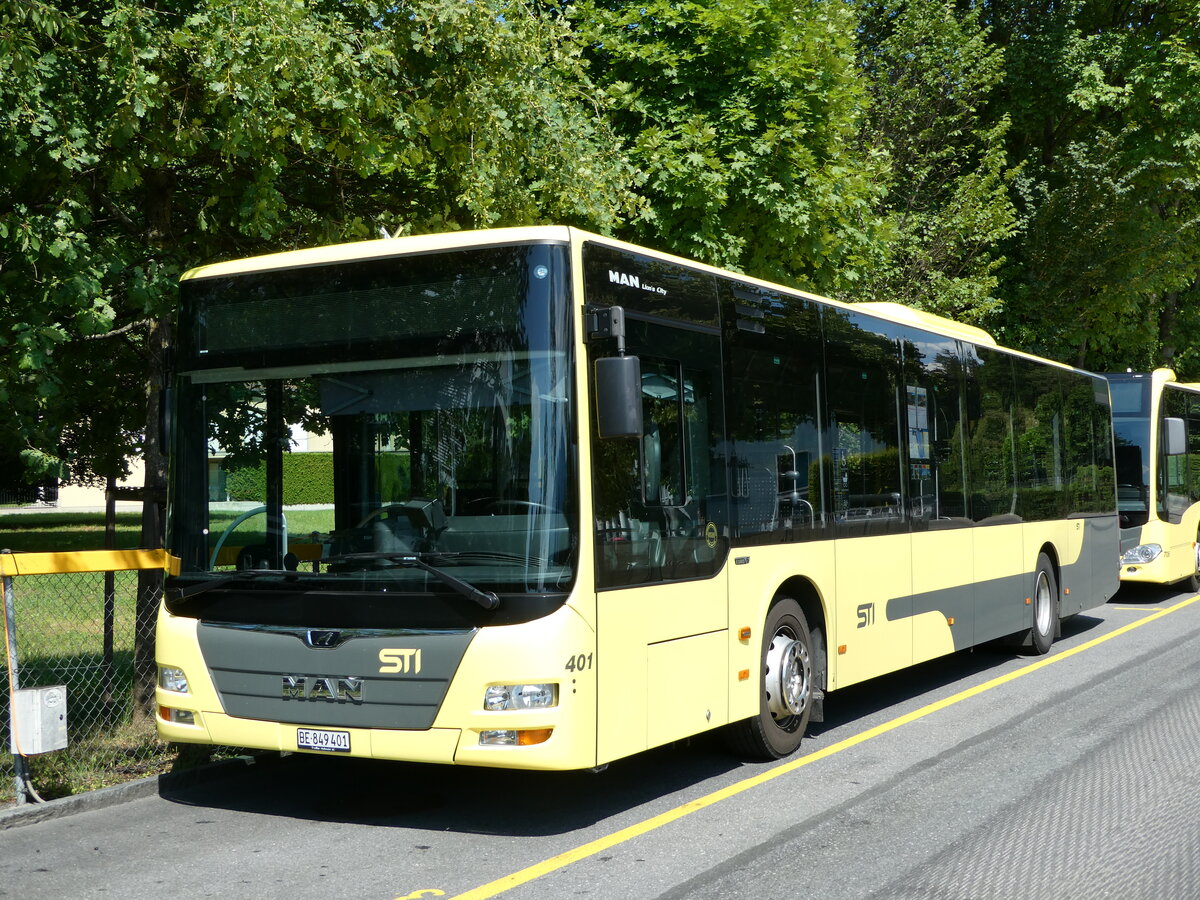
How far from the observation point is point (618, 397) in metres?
6.07

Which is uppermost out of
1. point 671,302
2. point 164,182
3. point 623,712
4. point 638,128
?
point 638,128

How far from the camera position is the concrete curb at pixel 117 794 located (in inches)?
263

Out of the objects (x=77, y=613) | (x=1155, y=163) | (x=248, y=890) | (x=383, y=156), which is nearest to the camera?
(x=248, y=890)

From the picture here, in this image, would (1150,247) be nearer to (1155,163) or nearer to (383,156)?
(1155,163)

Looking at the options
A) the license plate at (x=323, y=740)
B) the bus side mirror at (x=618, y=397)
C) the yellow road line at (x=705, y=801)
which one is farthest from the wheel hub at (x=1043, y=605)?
the license plate at (x=323, y=740)

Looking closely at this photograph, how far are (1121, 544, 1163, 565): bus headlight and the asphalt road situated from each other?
9.11m

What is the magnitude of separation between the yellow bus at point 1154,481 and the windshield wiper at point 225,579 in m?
14.4

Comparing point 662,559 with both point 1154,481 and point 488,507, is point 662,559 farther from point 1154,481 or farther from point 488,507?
point 1154,481

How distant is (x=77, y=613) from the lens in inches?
509

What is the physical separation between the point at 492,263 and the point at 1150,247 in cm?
2222

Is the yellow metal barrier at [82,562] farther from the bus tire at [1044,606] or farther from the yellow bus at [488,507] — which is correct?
the bus tire at [1044,606]

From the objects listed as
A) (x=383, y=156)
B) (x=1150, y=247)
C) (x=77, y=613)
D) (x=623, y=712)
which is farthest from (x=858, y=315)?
(x=1150, y=247)

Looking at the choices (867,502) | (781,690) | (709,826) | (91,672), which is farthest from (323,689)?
(91,672)

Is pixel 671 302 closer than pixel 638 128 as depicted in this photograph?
Yes
